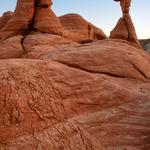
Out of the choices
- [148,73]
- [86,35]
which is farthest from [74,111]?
[86,35]

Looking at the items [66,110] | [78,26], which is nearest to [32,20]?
[78,26]

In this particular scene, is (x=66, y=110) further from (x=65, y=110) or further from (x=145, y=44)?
(x=145, y=44)

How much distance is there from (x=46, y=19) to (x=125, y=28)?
273 inches

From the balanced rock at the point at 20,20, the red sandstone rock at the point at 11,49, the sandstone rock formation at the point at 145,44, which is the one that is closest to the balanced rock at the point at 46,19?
the balanced rock at the point at 20,20

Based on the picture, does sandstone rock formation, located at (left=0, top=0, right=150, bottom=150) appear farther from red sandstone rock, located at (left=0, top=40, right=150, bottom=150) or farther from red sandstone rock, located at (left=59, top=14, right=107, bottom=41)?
red sandstone rock, located at (left=59, top=14, right=107, bottom=41)

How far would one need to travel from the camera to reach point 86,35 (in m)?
24.0

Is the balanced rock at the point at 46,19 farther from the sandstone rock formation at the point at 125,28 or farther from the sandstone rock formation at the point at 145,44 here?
the sandstone rock formation at the point at 145,44

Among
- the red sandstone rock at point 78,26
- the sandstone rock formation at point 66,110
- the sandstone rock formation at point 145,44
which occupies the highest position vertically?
the sandstone rock formation at point 66,110

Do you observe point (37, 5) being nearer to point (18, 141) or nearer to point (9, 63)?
point (9, 63)

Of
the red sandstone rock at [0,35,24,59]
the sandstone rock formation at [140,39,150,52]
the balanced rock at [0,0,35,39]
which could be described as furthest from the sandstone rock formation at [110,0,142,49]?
the sandstone rock formation at [140,39,150,52]

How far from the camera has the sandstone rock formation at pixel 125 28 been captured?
20.4 m

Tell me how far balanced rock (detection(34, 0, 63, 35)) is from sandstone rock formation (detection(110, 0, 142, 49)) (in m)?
5.73

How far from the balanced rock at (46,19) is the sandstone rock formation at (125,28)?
5.73 m

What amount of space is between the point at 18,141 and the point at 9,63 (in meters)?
1.52
